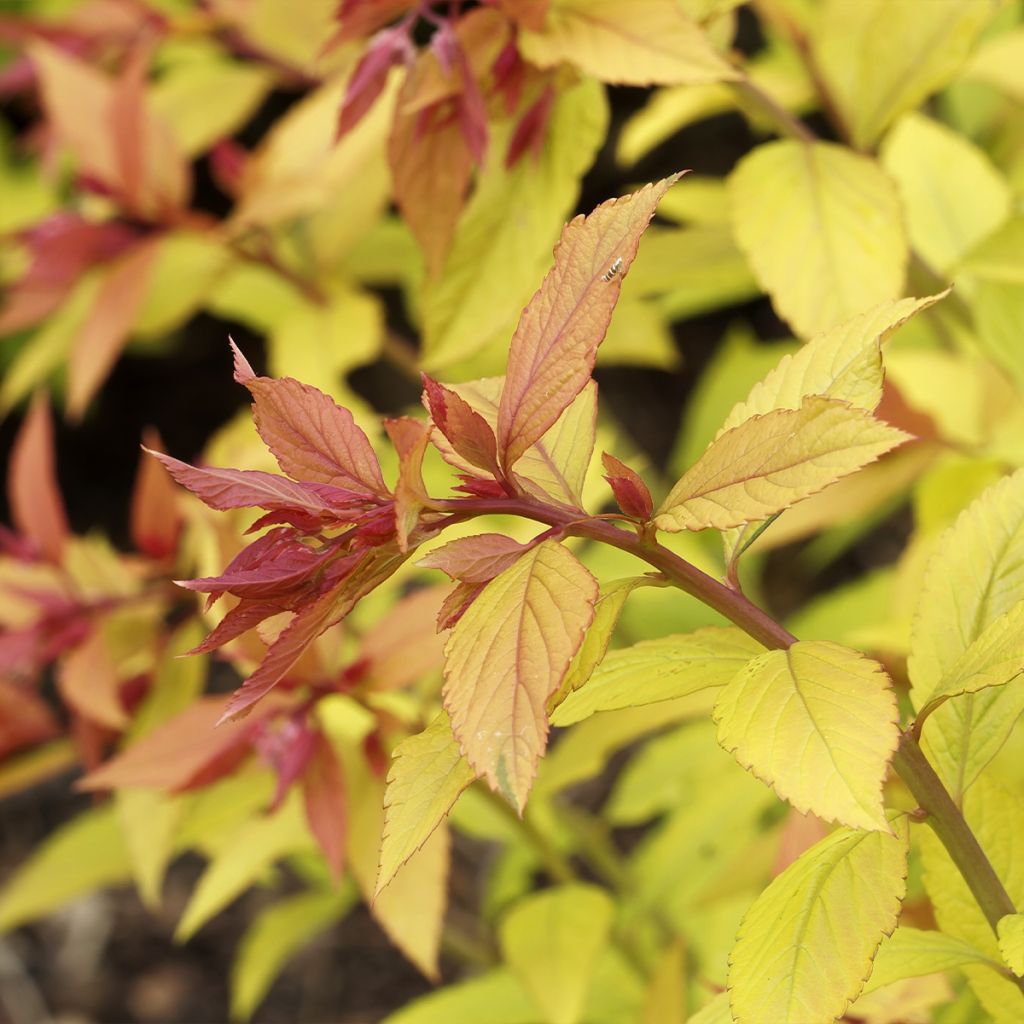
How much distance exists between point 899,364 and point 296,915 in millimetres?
963

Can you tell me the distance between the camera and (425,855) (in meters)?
0.93

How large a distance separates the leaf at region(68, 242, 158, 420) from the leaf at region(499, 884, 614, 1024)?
0.64m

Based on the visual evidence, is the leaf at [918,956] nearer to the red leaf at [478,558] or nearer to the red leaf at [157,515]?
the red leaf at [478,558]

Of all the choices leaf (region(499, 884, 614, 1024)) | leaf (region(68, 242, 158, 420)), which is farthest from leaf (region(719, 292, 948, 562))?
leaf (region(68, 242, 158, 420))

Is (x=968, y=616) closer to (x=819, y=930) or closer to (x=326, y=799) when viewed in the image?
(x=819, y=930)

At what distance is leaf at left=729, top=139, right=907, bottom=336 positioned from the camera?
0.88m

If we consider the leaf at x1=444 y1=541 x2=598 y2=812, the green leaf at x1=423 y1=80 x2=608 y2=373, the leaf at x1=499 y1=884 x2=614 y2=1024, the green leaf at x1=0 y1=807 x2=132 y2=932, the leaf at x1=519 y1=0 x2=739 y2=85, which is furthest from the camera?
the green leaf at x1=0 y1=807 x2=132 y2=932

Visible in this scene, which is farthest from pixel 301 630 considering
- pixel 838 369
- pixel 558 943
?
pixel 558 943

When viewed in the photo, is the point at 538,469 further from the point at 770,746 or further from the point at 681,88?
the point at 681,88

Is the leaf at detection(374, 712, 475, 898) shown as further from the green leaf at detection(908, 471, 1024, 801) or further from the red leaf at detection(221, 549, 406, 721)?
the green leaf at detection(908, 471, 1024, 801)

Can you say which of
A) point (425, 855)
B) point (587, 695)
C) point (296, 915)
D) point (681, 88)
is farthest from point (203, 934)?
point (587, 695)

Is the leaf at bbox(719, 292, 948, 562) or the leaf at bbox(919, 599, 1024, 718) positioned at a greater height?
the leaf at bbox(719, 292, 948, 562)

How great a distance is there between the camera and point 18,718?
3.99ft

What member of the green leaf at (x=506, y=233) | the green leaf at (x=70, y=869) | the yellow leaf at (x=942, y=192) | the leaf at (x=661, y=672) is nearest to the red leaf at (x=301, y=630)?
the leaf at (x=661, y=672)
